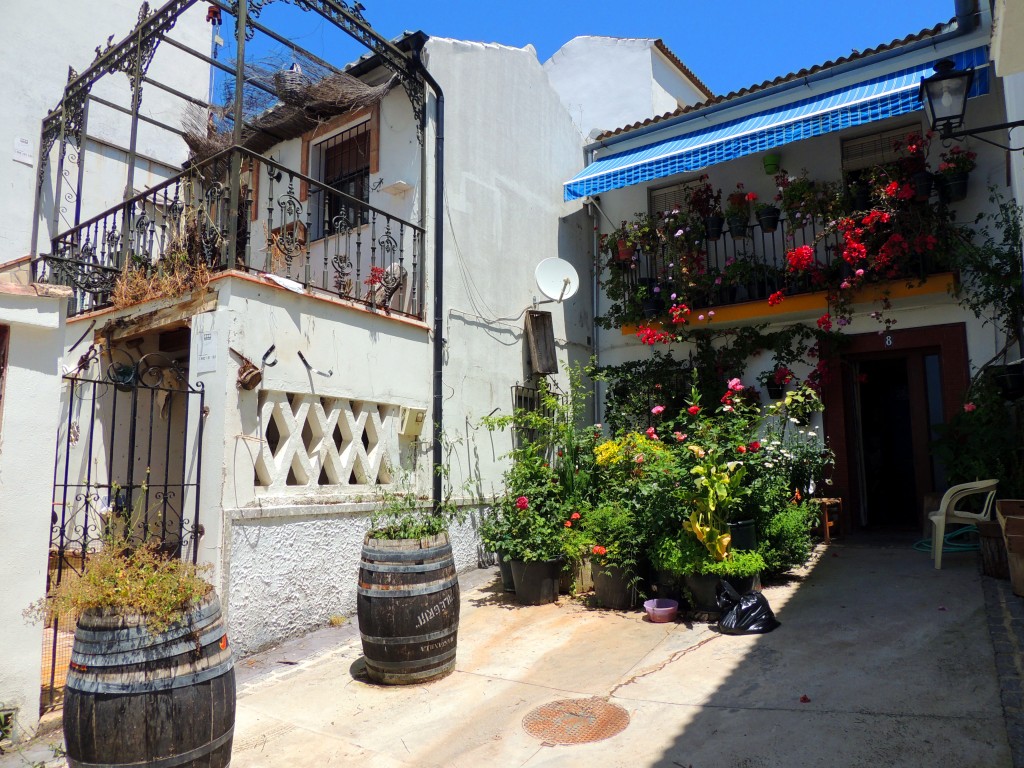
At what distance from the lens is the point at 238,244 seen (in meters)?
6.65

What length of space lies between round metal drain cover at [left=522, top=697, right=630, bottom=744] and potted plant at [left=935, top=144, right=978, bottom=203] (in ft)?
23.2

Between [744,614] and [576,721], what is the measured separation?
1.97 m

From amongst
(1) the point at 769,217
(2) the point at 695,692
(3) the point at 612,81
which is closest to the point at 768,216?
(1) the point at 769,217

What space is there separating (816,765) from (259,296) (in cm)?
526

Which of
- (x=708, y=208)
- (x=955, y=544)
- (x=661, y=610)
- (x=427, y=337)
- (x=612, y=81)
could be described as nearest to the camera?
(x=661, y=610)

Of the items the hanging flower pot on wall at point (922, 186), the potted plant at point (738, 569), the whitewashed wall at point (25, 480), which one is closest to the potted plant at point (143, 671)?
the whitewashed wall at point (25, 480)

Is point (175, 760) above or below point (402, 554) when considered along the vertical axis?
below

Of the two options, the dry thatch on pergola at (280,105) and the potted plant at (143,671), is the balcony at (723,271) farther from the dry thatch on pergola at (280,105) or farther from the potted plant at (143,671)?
the potted plant at (143,671)

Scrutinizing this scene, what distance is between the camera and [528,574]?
679 cm

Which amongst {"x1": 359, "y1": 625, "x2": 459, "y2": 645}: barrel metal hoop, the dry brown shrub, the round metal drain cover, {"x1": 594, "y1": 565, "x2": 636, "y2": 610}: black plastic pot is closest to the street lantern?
{"x1": 594, "y1": 565, "x2": 636, "y2": 610}: black plastic pot

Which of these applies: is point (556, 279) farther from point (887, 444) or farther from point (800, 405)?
point (887, 444)

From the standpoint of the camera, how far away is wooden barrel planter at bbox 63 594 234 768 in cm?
312

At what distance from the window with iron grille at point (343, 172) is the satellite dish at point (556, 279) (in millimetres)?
2321

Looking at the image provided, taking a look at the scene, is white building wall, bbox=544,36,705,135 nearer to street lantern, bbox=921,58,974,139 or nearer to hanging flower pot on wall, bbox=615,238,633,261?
hanging flower pot on wall, bbox=615,238,633,261
